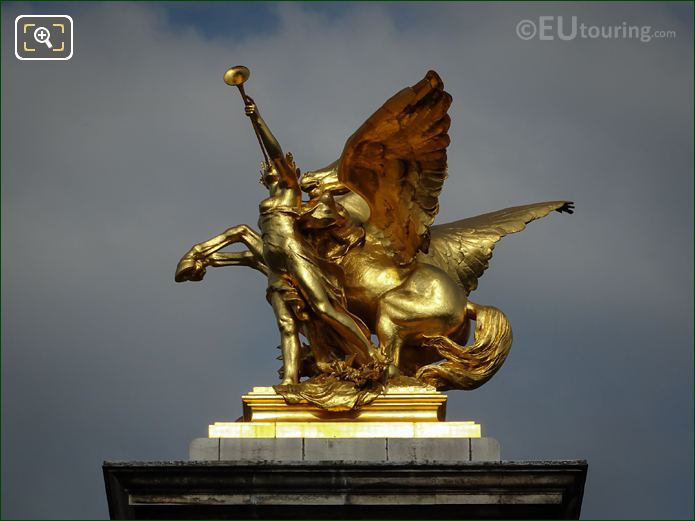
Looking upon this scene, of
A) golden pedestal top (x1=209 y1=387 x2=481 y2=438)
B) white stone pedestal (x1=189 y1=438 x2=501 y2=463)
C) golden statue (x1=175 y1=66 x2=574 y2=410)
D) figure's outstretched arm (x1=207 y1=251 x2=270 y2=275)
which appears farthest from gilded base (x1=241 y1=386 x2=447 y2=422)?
figure's outstretched arm (x1=207 y1=251 x2=270 y2=275)

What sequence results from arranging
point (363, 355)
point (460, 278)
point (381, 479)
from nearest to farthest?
point (381, 479) → point (363, 355) → point (460, 278)

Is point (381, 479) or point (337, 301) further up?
point (337, 301)

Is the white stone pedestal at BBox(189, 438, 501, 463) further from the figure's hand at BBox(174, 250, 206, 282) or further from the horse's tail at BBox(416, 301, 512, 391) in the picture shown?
the figure's hand at BBox(174, 250, 206, 282)

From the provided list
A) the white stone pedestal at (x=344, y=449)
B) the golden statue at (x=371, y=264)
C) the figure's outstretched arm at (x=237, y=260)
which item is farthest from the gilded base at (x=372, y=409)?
the figure's outstretched arm at (x=237, y=260)

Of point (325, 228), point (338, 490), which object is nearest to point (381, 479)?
point (338, 490)

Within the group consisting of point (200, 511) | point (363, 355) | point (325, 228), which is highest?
point (325, 228)

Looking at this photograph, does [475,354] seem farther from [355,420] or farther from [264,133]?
[264,133]

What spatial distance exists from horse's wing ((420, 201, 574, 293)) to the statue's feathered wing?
13 centimetres

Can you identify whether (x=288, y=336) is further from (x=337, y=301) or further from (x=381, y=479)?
(x=381, y=479)

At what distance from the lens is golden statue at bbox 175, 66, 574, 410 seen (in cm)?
2534

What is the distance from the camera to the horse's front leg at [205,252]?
85.8 feet

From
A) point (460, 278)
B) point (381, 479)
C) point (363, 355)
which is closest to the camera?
point (381, 479)

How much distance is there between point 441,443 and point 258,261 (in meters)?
3.49

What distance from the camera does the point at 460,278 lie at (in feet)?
88.1
